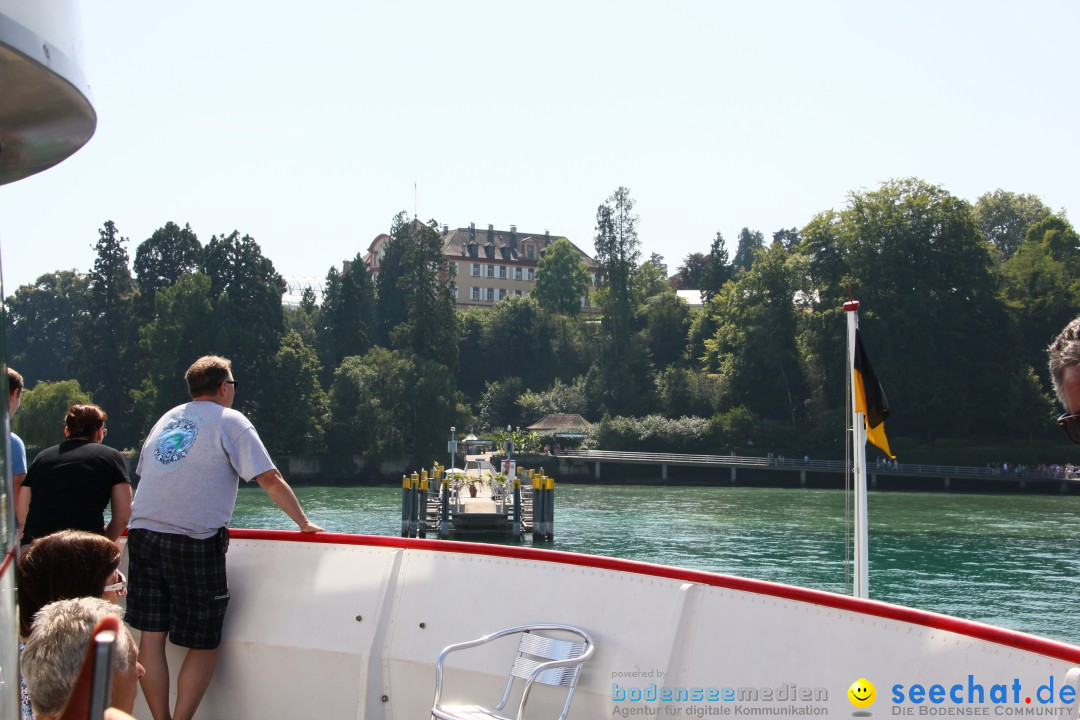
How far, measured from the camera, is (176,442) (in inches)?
185

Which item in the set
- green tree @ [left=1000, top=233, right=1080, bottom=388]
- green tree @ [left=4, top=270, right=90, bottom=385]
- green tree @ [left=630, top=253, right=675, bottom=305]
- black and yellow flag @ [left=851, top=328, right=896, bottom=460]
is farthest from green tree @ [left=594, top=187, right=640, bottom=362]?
black and yellow flag @ [left=851, top=328, right=896, bottom=460]

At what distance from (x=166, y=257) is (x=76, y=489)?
3271 inches

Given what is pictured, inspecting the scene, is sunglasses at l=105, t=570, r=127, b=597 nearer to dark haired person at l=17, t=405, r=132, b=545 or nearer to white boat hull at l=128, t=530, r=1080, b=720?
dark haired person at l=17, t=405, r=132, b=545

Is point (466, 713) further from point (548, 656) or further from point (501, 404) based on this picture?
point (501, 404)

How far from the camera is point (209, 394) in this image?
4.75m

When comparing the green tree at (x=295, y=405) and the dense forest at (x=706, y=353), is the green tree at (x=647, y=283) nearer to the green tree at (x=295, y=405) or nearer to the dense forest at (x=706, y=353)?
the dense forest at (x=706, y=353)

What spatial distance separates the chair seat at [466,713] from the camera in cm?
430

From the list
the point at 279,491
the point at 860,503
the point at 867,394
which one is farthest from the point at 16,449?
the point at 867,394

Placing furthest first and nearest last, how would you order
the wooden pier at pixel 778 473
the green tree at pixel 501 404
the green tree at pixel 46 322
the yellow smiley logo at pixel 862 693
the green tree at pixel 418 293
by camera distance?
the green tree at pixel 46 322
the green tree at pixel 501 404
the green tree at pixel 418 293
the wooden pier at pixel 778 473
the yellow smiley logo at pixel 862 693

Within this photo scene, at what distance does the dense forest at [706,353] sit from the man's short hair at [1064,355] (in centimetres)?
7067

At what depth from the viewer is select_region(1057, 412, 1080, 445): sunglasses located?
7.16ft

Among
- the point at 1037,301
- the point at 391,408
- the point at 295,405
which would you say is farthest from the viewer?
the point at 391,408

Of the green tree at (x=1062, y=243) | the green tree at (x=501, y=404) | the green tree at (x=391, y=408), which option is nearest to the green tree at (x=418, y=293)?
the green tree at (x=391, y=408)

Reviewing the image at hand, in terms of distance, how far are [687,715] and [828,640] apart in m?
0.64
